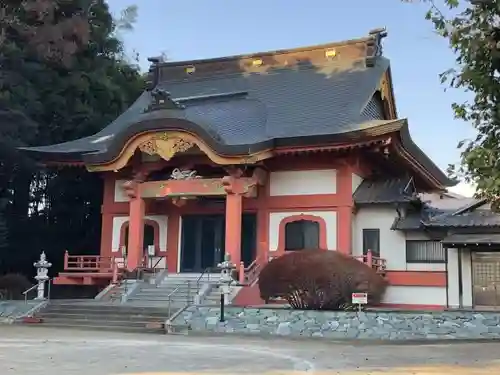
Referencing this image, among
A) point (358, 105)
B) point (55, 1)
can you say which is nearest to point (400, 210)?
point (358, 105)

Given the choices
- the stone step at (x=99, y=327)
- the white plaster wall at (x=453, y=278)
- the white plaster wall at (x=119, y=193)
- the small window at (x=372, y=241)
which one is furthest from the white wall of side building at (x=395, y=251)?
the white plaster wall at (x=119, y=193)

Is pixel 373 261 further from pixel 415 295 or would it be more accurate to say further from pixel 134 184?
pixel 134 184

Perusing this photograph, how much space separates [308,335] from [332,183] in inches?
310

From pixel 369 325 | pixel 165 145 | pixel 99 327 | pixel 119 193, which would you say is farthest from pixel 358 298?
pixel 119 193

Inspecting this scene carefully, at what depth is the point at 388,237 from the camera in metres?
21.8

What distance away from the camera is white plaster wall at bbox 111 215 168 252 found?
24.3m

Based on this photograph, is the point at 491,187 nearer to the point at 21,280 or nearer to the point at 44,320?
the point at 44,320

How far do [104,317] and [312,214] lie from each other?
7887 millimetres

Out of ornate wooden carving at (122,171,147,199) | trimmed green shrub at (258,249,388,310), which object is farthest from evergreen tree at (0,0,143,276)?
trimmed green shrub at (258,249,388,310)

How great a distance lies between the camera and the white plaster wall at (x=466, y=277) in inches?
775

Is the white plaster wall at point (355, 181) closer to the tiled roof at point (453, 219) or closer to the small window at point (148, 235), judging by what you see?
the tiled roof at point (453, 219)

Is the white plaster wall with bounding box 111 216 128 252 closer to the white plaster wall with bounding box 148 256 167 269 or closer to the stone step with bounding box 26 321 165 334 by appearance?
the white plaster wall with bounding box 148 256 167 269

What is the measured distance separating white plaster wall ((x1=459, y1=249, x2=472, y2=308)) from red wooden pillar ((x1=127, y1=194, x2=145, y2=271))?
10436mm

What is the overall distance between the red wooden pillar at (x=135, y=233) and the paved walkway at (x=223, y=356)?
303 inches
